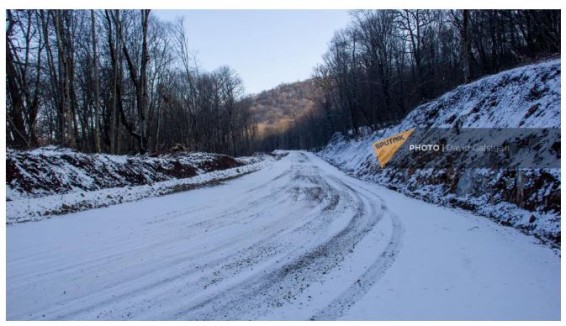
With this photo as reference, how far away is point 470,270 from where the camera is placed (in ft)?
16.2

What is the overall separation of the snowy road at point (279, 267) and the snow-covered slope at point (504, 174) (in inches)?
25.0

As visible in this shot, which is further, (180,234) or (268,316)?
(180,234)

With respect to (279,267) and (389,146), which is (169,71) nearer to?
(389,146)

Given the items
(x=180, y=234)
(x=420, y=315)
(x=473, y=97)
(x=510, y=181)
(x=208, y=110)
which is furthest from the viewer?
(x=208, y=110)

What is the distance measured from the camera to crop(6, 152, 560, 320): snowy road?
3919 mm

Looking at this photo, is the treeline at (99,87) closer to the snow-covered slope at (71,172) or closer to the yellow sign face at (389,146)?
the snow-covered slope at (71,172)

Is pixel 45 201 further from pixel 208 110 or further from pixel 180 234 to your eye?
pixel 208 110

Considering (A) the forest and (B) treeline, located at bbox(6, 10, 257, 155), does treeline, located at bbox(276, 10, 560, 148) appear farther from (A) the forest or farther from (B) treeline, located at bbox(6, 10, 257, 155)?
(B) treeline, located at bbox(6, 10, 257, 155)

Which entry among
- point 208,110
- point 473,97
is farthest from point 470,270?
point 208,110

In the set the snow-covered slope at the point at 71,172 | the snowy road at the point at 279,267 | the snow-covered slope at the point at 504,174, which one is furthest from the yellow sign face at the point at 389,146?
the snow-covered slope at the point at 71,172

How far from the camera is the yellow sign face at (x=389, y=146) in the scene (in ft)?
58.0

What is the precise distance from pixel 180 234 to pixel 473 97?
12259 millimetres

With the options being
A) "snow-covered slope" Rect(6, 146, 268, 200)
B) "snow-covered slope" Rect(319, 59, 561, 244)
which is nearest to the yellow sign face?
"snow-covered slope" Rect(319, 59, 561, 244)

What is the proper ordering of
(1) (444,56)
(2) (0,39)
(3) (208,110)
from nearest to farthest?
(2) (0,39), (1) (444,56), (3) (208,110)
